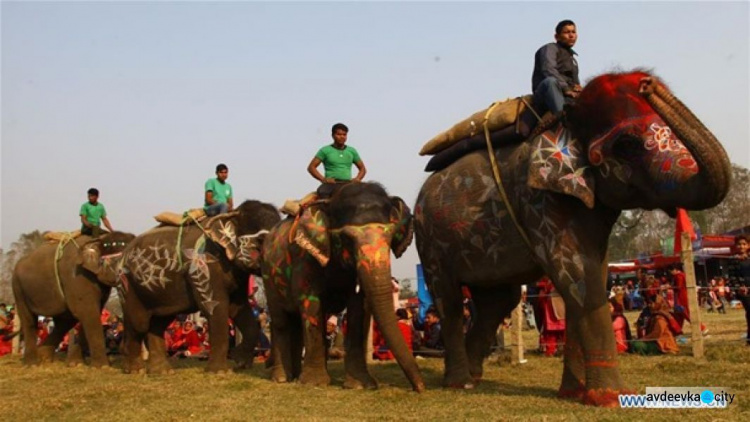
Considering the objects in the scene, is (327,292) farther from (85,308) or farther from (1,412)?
(85,308)

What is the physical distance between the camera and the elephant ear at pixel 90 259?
14.4m

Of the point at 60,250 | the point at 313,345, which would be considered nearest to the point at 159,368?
the point at 313,345

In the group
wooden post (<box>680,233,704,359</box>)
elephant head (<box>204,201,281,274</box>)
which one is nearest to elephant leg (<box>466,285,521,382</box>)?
wooden post (<box>680,233,704,359</box>)

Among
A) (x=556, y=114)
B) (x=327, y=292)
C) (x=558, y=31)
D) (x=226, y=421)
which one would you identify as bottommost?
(x=226, y=421)

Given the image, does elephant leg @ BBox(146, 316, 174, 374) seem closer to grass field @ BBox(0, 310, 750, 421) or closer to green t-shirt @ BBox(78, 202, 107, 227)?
grass field @ BBox(0, 310, 750, 421)

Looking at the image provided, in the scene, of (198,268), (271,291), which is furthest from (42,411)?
(198,268)

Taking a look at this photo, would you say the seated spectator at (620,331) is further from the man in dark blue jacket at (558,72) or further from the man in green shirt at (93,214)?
the man in green shirt at (93,214)

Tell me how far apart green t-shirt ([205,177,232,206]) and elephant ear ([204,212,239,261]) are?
1.77 m

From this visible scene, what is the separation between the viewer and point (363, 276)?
27.1ft

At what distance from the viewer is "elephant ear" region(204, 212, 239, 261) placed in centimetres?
1162

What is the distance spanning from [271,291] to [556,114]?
4722mm

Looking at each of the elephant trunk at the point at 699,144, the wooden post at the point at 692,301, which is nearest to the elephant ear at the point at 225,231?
the wooden post at the point at 692,301

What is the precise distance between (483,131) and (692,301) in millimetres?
4665

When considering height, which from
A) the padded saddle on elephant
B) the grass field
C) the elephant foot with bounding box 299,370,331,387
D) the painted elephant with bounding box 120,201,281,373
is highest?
the padded saddle on elephant
